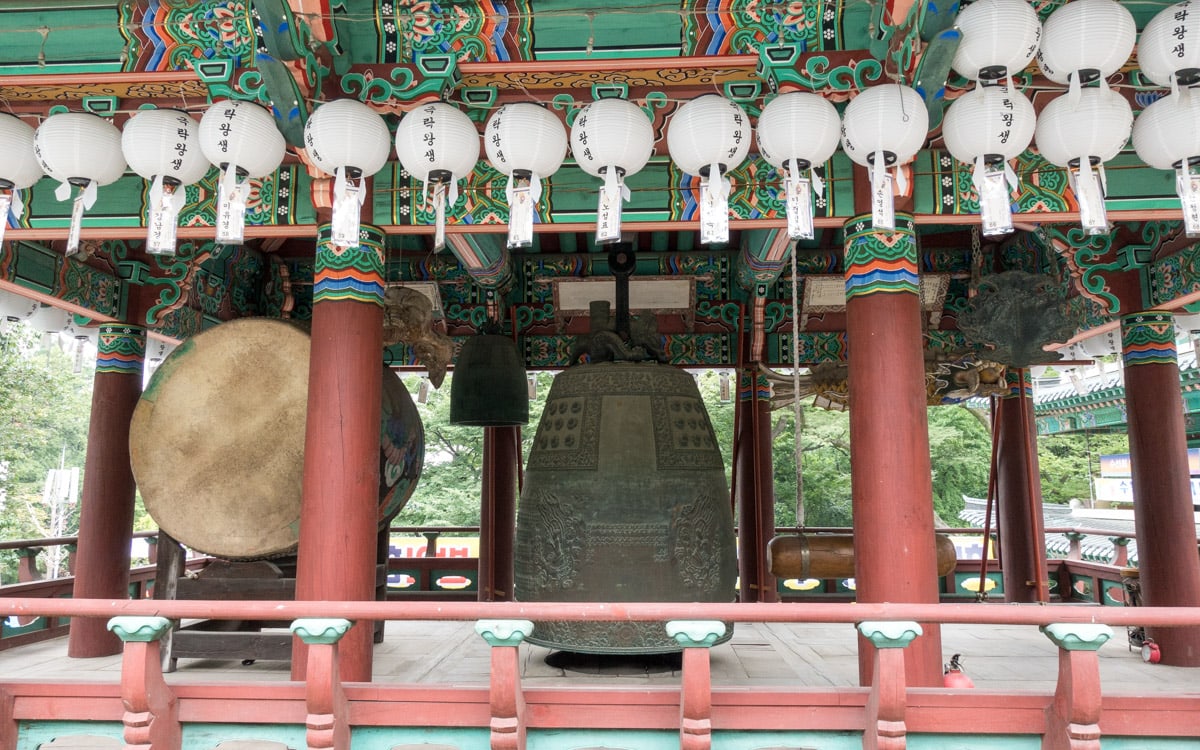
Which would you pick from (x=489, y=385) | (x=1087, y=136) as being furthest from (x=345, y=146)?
(x=1087, y=136)

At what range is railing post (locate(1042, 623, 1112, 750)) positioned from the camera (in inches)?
90.9

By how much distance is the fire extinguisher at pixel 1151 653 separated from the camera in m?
4.89

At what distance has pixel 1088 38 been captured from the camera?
9.73ft

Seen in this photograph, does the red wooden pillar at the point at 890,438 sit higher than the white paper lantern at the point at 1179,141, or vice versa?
the white paper lantern at the point at 1179,141

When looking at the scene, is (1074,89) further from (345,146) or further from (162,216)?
(162,216)

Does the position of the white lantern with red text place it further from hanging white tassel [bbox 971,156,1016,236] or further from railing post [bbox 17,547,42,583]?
railing post [bbox 17,547,42,583]

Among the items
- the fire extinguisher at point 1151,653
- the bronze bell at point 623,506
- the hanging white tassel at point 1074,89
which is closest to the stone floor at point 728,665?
the fire extinguisher at point 1151,653

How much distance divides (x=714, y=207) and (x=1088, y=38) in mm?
1528

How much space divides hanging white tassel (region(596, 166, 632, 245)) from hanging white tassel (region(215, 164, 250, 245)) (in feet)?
5.18

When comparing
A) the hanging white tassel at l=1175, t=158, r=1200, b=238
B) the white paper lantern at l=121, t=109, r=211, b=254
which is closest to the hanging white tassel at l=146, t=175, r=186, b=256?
the white paper lantern at l=121, t=109, r=211, b=254

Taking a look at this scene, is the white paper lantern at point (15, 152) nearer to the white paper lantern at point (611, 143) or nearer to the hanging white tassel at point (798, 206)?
the white paper lantern at point (611, 143)

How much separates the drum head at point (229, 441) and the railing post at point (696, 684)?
2588 mm

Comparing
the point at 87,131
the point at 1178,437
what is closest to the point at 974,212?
the point at 1178,437

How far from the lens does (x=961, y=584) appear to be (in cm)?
788
